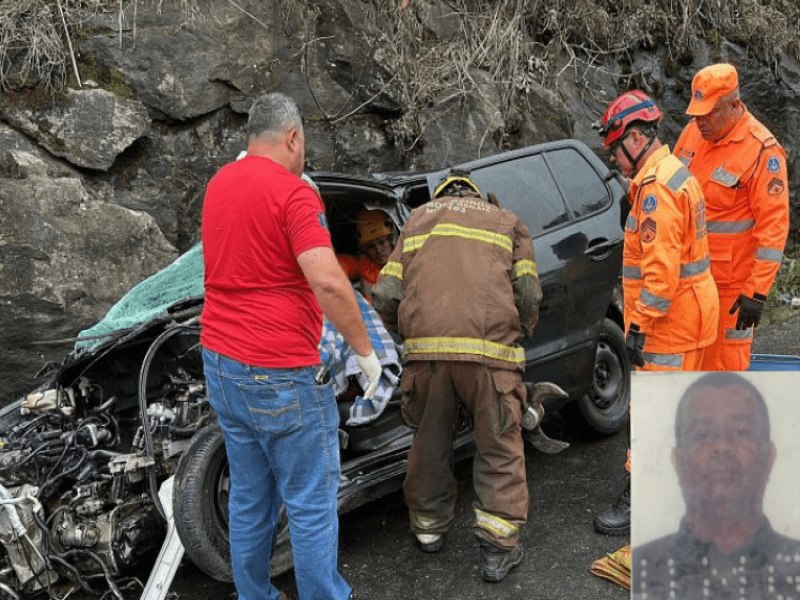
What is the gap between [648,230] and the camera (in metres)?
3.91

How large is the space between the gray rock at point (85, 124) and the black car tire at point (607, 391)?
146 inches

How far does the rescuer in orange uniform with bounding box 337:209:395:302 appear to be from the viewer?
5.05m

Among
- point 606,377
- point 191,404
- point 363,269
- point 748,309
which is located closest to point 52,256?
point 363,269

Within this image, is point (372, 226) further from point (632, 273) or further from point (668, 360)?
point (668, 360)

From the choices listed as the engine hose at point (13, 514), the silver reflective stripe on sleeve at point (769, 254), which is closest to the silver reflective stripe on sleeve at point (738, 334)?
the silver reflective stripe on sleeve at point (769, 254)

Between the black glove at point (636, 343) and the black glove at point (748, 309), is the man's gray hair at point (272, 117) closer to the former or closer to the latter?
the black glove at point (636, 343)

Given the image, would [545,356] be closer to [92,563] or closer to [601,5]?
[92,563]

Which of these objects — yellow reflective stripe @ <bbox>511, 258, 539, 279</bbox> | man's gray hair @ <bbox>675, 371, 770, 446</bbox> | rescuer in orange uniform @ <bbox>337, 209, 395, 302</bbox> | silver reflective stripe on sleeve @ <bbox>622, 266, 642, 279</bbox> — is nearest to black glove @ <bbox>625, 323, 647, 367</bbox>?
silver reflective stripe on sleeve @ <bbox>622, 266, 642, 279</bbox>

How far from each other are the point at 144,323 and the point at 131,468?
0.75 meters

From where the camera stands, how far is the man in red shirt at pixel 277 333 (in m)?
3.10

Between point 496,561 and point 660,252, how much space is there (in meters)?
1.56

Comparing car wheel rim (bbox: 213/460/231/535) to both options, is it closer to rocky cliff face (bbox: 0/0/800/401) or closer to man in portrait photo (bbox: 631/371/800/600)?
rocky cliff face (bbox: 0/0/800/401)

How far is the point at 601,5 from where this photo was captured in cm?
959

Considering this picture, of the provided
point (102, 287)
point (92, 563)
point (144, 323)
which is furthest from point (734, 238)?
point (102, 287)
